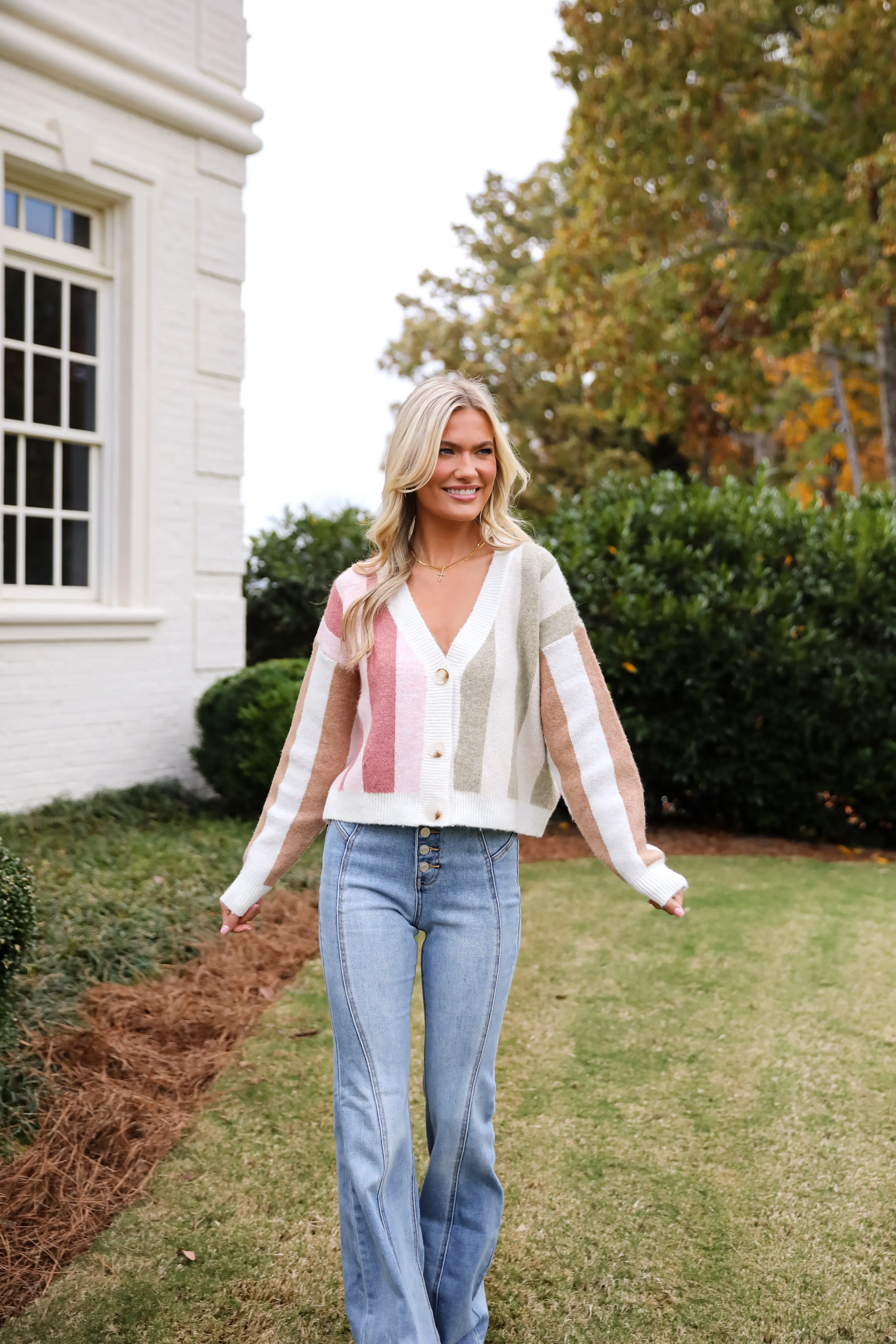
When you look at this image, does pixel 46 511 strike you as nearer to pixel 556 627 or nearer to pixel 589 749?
pixel 556 627

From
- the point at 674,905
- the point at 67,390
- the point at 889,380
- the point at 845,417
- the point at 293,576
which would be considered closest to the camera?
the point at 674,905

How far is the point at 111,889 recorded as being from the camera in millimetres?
5637

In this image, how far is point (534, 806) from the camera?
249cm

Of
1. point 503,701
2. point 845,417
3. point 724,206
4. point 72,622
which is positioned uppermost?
point 724,206

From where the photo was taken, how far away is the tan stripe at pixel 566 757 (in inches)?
96.6

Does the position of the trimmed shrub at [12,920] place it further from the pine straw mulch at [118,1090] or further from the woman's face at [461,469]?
the woman's face at [461,469]

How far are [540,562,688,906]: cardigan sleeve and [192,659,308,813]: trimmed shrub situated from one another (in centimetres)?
501

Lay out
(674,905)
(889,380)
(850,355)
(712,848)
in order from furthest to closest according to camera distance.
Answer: (850,355)
(889,380)
(712,848)
(674,905)

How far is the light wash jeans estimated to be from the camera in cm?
222

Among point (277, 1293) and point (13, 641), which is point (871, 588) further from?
point (277, 1293)

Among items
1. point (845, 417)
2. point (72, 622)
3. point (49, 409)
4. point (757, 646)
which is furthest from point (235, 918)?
point (845, 417)

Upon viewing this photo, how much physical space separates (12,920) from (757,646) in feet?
18.6

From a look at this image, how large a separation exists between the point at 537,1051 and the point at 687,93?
1377 cm

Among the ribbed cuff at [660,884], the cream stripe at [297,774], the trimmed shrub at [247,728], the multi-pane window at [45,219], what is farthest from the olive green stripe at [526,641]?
the multi-pane window at [45,219]
